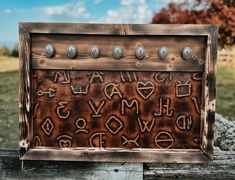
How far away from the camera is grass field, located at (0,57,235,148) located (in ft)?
18.7

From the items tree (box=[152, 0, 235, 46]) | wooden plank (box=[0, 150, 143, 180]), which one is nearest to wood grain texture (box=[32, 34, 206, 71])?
wooden plank (box=[0, 150, 143, 180])

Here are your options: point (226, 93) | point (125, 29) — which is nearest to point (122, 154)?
point (125, 29)

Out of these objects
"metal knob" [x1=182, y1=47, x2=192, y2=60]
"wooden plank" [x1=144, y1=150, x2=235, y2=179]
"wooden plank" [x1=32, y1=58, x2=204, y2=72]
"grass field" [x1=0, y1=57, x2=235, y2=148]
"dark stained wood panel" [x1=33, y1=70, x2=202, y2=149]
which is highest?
"metal knob" [x1=182, y1=47, x2=192, y2=60]

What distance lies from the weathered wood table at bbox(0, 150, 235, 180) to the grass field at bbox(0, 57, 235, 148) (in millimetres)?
3399

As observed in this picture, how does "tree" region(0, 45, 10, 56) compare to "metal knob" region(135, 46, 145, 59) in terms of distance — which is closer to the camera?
"metal knob" region(135, 46, 145, 59)

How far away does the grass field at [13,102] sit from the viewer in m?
5.71

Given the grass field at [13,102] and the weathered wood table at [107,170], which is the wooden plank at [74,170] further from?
the grass field at [13,102]

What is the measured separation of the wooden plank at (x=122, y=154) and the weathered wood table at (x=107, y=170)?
7 centimetres

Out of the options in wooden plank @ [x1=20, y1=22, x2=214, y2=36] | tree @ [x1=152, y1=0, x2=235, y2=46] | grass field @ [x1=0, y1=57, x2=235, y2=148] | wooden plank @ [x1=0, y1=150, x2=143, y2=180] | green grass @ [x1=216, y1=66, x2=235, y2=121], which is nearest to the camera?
wooden plank @ [x1=20, y1=22, x2=214, y2=36]

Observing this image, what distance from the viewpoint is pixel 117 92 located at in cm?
173

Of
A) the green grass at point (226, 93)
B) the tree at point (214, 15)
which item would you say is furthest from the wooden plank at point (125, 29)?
the tree at point (214, 15)

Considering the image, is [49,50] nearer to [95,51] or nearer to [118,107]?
[95,51]

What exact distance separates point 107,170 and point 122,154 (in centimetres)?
14

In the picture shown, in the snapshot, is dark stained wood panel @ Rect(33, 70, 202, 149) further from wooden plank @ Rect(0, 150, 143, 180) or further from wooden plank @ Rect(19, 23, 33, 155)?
wooden plank @ Rect(0, 150, 143, 180)
